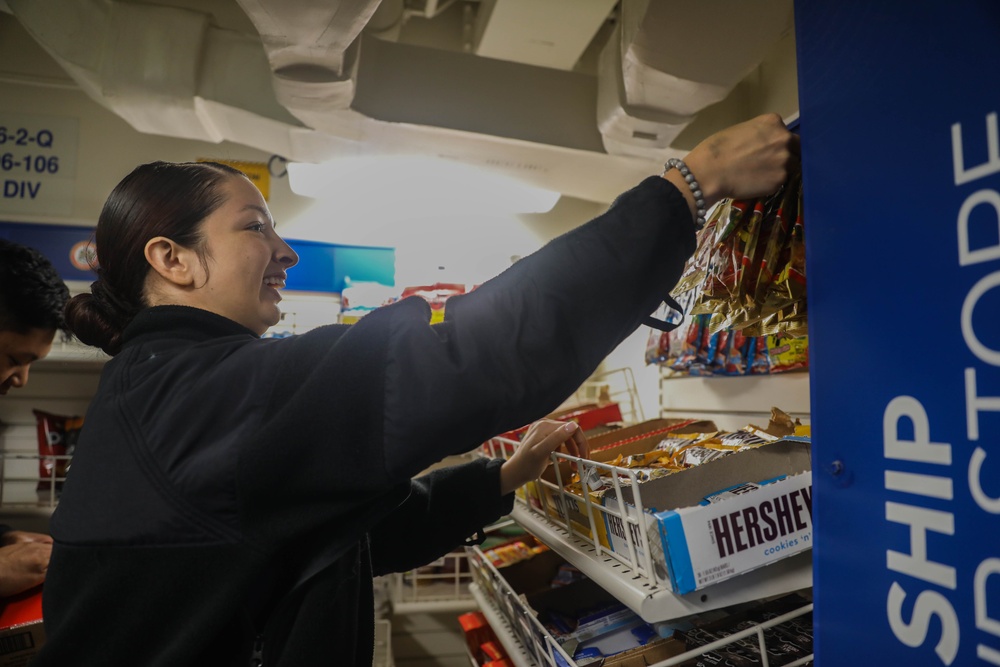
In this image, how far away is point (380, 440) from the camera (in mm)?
645

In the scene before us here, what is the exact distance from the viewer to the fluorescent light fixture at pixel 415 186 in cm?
212

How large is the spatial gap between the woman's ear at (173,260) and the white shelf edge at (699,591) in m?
0.76

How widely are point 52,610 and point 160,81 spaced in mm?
1520

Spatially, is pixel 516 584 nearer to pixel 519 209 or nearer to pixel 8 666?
pixel 8 666

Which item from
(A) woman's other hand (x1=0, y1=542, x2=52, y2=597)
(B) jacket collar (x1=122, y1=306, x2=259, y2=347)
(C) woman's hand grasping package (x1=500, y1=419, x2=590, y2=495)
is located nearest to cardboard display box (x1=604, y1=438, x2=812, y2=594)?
(C) woman's hand grasping package (x1=500, y1=419, x2=590, y2=495)

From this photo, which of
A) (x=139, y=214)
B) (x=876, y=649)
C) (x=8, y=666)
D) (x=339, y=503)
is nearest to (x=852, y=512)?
(x=876, y=649)

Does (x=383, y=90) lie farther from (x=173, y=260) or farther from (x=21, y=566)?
(x=21, y=566)

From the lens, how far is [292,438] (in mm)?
651

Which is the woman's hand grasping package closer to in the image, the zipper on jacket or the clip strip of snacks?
the clip strip of snacks

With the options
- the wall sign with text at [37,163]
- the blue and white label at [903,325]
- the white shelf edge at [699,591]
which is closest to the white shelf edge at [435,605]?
the white shelf edge at [699,591]

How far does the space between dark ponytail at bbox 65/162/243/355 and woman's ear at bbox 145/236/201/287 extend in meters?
0.01

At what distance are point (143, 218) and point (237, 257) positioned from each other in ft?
0.49

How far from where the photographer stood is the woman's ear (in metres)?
0.86

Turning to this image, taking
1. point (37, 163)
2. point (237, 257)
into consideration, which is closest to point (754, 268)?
point (237, 257)
